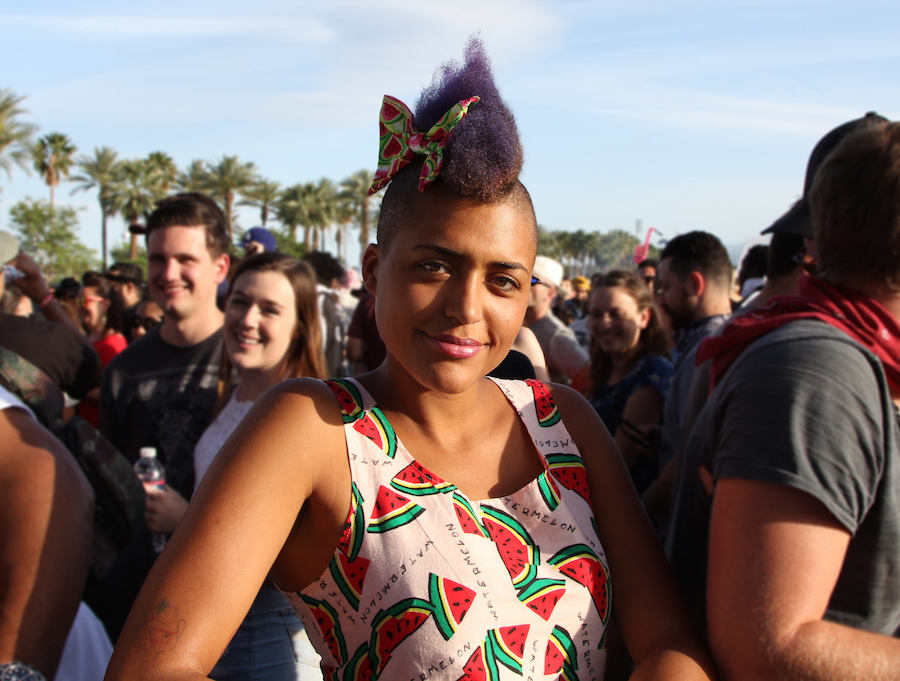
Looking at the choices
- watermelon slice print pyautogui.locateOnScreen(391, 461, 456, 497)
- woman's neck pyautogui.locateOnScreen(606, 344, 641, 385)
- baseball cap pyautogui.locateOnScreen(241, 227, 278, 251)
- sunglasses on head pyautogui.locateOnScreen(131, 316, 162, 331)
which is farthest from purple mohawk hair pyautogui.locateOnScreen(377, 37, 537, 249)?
sunglasses on head pyautogui.locateOnScreen(131, 316, 162, 331)

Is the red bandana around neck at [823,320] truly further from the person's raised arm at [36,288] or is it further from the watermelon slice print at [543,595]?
the person's raised arm at [36,288]

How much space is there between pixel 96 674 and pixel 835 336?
7.01 feet

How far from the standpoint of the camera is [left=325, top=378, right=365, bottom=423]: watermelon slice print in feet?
4.91

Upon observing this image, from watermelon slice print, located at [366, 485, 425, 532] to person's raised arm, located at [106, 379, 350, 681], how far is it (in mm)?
64

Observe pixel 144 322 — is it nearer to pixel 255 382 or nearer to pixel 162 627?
pixel 255 382

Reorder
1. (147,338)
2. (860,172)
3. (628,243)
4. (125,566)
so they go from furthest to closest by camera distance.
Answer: (628,243), (147,338), (125,566), (860,172)

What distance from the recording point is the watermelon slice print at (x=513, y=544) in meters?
1.44

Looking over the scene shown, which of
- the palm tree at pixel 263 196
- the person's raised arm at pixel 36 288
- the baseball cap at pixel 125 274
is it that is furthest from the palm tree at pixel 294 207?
the person's raised arm at pixel 36 288

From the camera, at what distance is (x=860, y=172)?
1.56m

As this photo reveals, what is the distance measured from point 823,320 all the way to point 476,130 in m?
0.84

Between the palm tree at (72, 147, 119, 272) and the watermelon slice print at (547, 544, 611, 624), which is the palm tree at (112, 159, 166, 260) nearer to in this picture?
Answer: the palm tree at (72, 147, 119, 272)

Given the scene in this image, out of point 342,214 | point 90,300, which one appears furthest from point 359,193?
point 90,300

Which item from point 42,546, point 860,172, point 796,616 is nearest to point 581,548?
point 796,616

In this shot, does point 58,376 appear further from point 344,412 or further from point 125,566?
point 344,412
